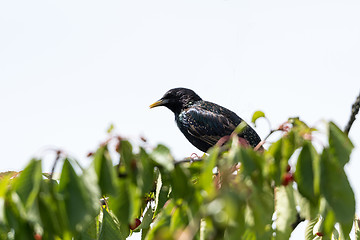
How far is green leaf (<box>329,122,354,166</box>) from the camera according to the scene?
198 centimetres

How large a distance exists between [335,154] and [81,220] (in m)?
0.84

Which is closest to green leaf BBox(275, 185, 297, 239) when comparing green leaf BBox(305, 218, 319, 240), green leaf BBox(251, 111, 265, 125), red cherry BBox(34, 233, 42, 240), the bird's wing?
green leaf BBox(251, 111, 265, 125)

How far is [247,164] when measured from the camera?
Answer: 1.89m

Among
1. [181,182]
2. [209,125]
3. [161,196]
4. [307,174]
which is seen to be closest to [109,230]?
[161,196]

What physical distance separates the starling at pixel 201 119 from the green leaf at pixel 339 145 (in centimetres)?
412

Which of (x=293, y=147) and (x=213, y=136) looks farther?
(x=213, y=136)

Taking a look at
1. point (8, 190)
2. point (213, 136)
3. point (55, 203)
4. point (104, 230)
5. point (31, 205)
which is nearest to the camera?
point (31, 205)

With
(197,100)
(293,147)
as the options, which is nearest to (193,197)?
(293,147)

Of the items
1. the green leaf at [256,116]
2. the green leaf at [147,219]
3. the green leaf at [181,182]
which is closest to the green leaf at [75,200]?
the green leaf at [181,182]

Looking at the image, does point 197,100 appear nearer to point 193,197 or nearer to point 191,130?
point 191,130

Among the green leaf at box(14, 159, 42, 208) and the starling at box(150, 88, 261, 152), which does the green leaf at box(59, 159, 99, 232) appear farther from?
the starling at box(150, 88, 261, 152)

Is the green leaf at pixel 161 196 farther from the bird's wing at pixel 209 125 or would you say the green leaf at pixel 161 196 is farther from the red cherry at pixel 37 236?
the bird's wing at pixel 209 125

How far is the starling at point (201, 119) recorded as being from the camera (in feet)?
21.1

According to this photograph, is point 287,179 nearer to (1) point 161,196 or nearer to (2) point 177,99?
(1) point 161,196
